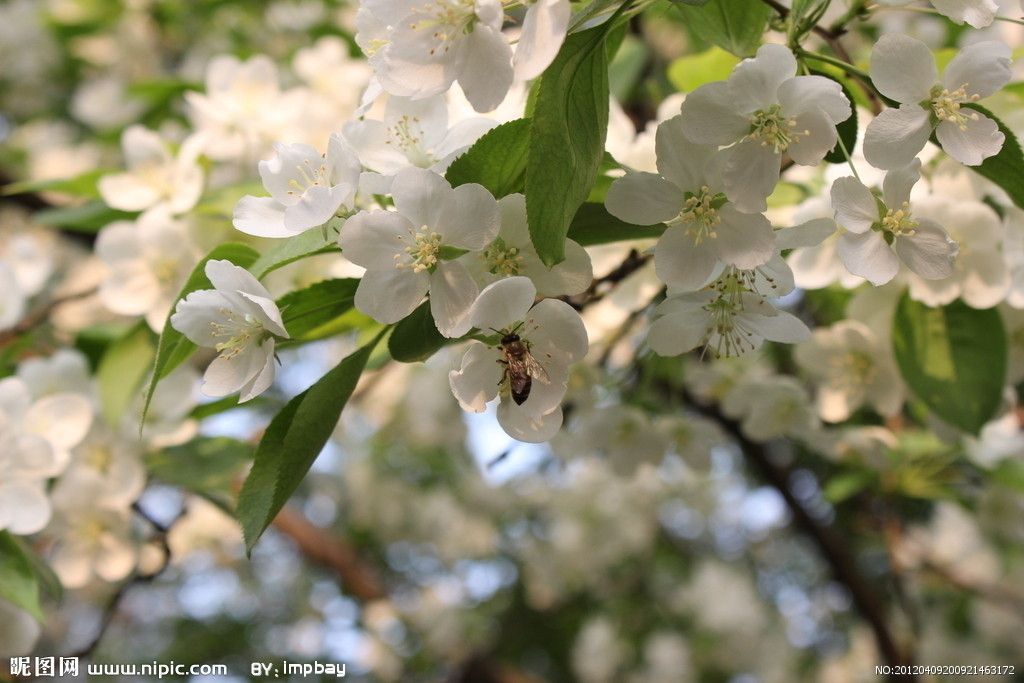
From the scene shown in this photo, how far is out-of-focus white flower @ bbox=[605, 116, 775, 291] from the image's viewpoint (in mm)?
637

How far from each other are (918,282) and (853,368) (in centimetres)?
18

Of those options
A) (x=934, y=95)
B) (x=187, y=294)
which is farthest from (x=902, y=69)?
(x=187, y=294)

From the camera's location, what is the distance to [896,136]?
633mm

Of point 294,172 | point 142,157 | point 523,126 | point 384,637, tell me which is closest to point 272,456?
point 294,172

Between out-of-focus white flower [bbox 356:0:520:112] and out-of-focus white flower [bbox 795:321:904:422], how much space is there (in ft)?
2.14

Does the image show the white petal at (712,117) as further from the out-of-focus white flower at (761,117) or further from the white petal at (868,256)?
the white petal at (868,256)

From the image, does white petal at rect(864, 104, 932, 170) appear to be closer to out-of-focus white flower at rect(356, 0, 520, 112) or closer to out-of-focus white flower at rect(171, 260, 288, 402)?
out-of-focus white flower at rect(356, 0, 520, 112)

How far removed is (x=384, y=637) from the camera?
9.42 feet

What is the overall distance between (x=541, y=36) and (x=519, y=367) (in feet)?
0.70

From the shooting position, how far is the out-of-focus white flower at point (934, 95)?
0.64 m

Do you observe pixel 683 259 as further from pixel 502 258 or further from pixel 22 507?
pixel 22 507

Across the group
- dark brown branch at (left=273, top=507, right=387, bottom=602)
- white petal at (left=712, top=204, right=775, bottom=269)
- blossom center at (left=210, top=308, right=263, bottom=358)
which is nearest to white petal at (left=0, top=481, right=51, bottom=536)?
blossom center at (left=210, top=308, right=263, bottom=358)

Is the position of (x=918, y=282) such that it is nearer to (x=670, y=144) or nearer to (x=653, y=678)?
(x=670, y=144)

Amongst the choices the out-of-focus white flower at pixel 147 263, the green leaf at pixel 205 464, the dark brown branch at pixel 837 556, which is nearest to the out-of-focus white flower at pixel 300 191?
the out-of-focus white flower at pixel 147 263
